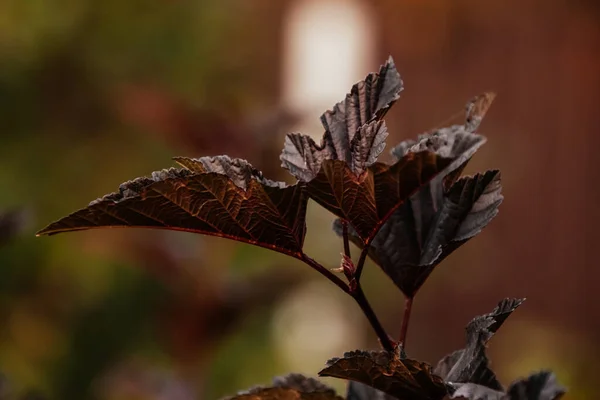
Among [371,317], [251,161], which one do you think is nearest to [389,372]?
[371,317]

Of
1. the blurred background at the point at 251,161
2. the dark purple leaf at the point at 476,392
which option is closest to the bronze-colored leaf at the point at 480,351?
the dark purple leaf at the point at 476,392

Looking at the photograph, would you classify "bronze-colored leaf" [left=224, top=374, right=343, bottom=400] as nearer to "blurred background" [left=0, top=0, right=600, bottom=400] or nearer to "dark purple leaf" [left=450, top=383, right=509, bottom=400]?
"dark purple leaf" [left=450, top=383, right=509, bottom=400]

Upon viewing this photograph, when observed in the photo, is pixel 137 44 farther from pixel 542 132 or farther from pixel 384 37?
pixel 542 132

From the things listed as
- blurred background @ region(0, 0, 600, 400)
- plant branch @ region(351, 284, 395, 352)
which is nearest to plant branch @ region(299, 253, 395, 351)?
plant branch @ region(351, 284, 395, 352)

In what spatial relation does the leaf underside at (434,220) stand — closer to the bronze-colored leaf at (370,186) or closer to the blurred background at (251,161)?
the bronze-colored leaf at (370,186)

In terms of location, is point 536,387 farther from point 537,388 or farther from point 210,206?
point 210,206

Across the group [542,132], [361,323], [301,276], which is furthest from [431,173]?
[542,132]

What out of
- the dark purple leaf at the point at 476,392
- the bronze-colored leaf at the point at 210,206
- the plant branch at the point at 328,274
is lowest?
the dark purple leaf at the point at 476,392
